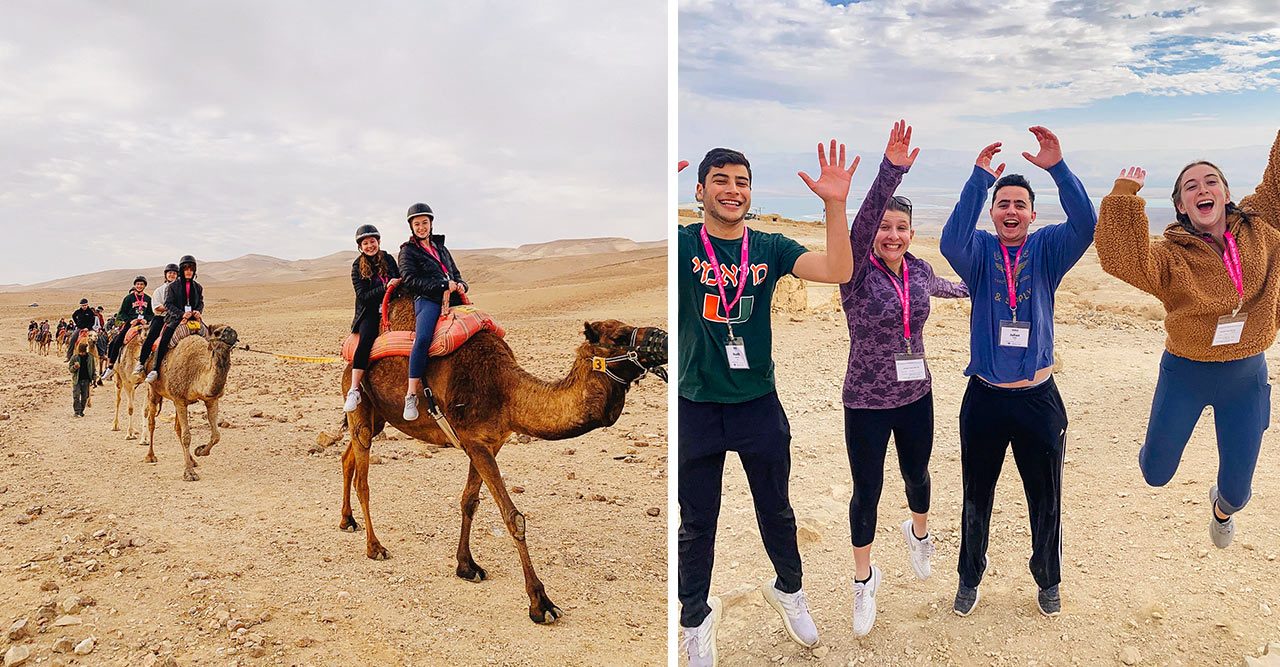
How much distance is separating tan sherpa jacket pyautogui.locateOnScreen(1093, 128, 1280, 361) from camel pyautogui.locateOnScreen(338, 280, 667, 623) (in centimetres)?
221

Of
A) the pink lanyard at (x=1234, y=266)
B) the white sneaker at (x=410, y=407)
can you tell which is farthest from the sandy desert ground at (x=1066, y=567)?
the white sneaker at (x=410, y=407)

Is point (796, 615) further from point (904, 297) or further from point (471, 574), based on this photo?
point (471, 574)

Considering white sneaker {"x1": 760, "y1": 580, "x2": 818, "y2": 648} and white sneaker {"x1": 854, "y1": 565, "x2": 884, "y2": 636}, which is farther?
white sneaker {"x1": 854, "y1": 565, "x2": 884, "y2": 636}

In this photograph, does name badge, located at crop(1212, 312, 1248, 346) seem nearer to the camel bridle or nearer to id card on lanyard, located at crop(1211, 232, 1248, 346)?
id card on lanyard, located at crop(1211, 232, 1248, 346)

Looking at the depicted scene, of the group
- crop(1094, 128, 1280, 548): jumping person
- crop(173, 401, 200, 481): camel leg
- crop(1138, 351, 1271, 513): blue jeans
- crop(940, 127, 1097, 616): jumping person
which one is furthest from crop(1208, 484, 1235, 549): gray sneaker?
crop(173, 401, 200, 481): camel leg

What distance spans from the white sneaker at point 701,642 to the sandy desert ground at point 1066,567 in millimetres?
196

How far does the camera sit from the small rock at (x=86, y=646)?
3.68 meters

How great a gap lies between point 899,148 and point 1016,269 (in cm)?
87

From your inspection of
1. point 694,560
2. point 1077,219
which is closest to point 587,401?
point 694,560

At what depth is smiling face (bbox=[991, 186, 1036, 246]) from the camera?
3.09 m

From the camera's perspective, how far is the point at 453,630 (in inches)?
155

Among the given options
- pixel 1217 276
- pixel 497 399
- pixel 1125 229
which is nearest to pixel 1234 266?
pixel 1217 276

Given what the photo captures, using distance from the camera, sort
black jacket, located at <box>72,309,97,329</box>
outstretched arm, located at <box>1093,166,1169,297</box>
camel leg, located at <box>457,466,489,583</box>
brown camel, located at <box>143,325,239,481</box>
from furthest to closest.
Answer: black jacket, located at <box>72,309,97,329</box>, brown camel, located at <box>143,325,239,481</box>, camel leg, located at <box>457,466,489,583</box>, outstretched arm, located at <box>1093,166,1169,297</box>

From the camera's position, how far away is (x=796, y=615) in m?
3.29
